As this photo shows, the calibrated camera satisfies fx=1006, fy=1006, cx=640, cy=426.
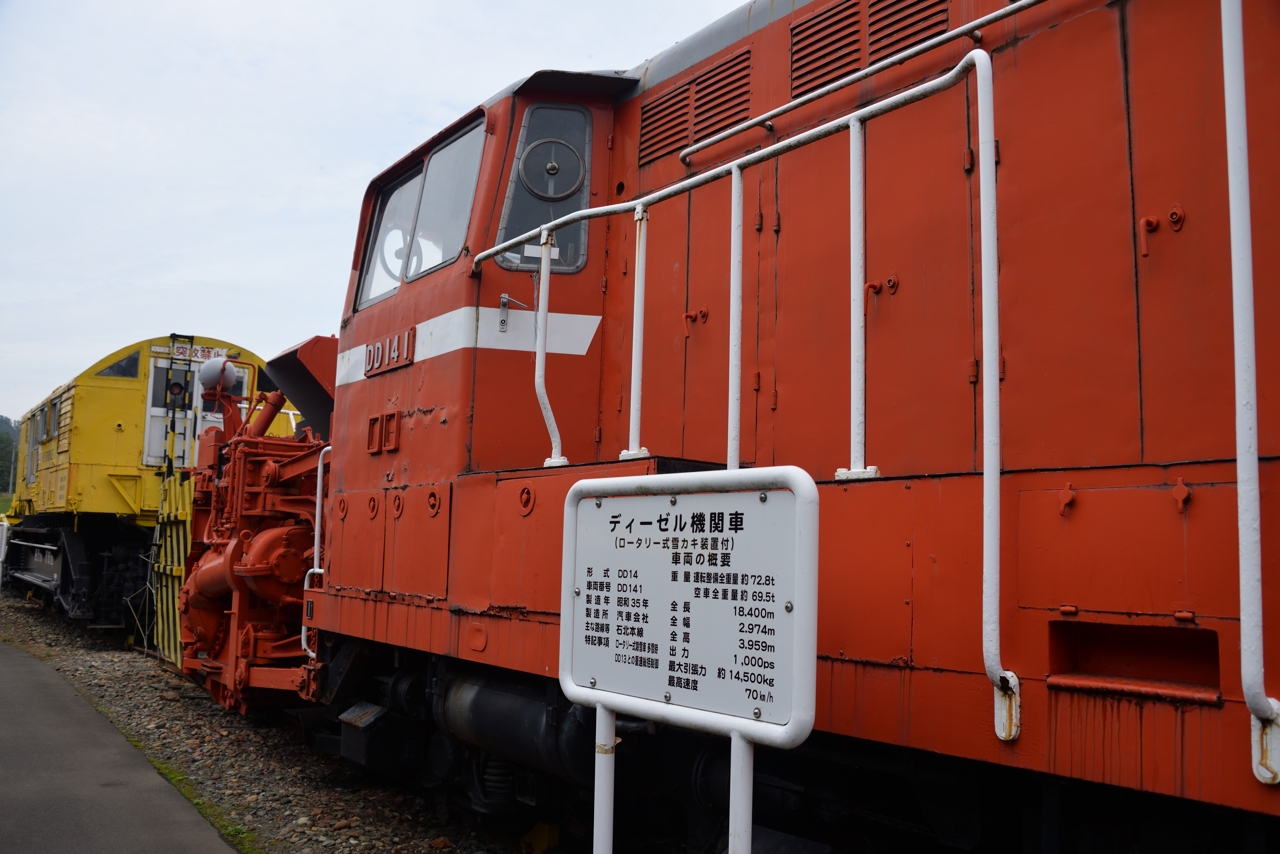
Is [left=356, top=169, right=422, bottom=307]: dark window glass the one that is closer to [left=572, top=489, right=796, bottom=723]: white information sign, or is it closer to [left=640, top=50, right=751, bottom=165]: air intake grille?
[left=640, top=50, right=751, bottom=165]: air intake grille

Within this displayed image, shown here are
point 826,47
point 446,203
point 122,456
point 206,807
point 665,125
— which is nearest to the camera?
Answer: point 826,47

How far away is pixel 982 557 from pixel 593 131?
3.33m

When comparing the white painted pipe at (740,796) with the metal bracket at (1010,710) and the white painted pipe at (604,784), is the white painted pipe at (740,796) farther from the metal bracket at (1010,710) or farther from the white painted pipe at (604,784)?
the metal bracket at (1010,710)

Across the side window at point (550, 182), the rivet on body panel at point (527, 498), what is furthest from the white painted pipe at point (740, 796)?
the side window at point (550, 182)

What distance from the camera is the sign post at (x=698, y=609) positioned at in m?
2.43

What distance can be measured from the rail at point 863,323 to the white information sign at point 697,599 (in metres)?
0.33

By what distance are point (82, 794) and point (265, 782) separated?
3.71 ft

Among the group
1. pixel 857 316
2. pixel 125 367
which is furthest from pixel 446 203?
pixel 125 367

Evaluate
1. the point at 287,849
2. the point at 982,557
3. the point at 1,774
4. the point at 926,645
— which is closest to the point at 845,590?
the point at 926,645

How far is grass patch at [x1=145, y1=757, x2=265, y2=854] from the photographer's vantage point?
18.2 ft

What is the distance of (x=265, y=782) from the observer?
6.97 m

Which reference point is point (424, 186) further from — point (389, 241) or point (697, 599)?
point (697, 599)

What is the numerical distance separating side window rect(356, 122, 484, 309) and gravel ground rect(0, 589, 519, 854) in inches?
123

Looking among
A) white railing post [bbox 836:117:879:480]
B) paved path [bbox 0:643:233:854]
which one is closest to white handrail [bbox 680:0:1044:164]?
white railing post [bbox 836:117:879:480]
